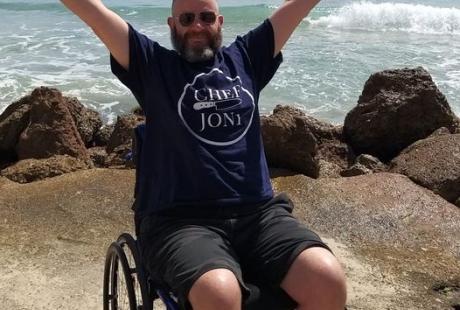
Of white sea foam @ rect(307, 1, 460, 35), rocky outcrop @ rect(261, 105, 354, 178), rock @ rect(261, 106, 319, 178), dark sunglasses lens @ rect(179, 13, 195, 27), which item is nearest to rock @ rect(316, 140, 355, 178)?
rocky outcrop @ rect(261, 105, 354, 178)

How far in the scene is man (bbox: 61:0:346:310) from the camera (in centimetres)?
222

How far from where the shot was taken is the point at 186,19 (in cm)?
274

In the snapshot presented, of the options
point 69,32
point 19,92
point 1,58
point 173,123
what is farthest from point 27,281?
point 69,32

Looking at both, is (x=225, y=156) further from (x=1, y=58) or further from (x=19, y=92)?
(x=1, y=58)

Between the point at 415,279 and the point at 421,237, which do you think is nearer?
the point at 415,279

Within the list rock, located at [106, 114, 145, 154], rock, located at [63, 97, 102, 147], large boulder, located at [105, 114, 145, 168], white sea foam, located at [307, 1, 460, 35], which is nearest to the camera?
large boulder, located at [105, 114, 145, 168]

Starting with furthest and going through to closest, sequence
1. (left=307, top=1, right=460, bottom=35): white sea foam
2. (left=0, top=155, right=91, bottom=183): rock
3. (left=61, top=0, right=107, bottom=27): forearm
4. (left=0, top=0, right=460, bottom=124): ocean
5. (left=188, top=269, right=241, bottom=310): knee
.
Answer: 1. (left=307, top=1, right=460, bottom=35): white sea foam
2. (left=0, top=0, right=460, bottom=124): ocean
3. (left=0, top=155, right=91, bottom=183): rock
4. (left=61, top=0, right=107, bottom=27): forearm
5. (left=188, top=269, right=241, bottom=310): knee

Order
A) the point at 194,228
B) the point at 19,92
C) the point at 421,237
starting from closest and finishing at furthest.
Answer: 1. the point at 194,228
2. the point at 421,237
3. the point at 19,92

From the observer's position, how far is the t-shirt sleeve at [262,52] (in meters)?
2.88

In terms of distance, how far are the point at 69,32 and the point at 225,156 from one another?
48.8ft

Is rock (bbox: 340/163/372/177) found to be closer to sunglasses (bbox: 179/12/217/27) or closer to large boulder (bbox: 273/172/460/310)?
large boulder (bbox: 273/172/460/310)

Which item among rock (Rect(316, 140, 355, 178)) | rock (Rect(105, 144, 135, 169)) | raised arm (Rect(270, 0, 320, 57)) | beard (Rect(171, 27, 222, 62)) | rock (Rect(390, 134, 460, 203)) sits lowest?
rock (Rect(316, 140, 355, 178))

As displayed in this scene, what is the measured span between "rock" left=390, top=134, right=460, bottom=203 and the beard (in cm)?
283

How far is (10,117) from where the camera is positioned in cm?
605
